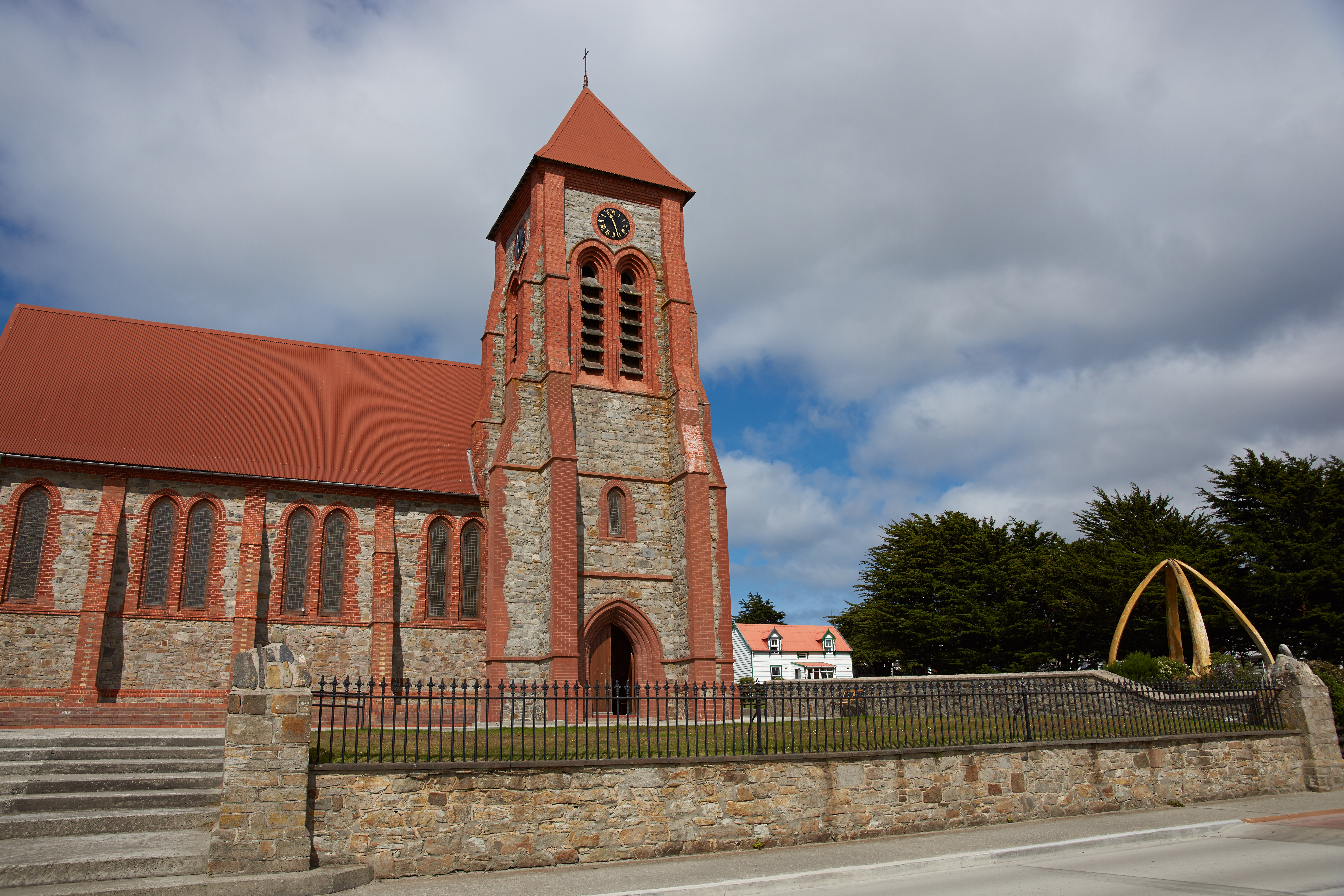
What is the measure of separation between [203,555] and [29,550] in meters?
3.68

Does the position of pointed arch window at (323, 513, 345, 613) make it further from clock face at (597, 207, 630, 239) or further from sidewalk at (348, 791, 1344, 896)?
sidewalk at (348, 791, 1344, 896)

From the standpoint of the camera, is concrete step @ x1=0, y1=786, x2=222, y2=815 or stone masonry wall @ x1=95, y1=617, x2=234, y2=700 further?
stone masonry wall @ x1=95, y1=617, x2=234, y2=700

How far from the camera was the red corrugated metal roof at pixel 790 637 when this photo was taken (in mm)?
67625

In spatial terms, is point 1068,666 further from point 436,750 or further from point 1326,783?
point 436,750

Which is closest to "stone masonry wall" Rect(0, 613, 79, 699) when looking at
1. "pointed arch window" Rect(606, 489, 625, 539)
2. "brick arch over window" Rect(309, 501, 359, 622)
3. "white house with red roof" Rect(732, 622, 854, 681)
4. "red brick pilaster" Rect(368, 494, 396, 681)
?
"brick arch over window" Rect(309, 501, 359, 622)

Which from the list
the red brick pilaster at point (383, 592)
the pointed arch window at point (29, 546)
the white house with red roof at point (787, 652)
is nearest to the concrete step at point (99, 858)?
the red brick pilaster at point (383, 592)

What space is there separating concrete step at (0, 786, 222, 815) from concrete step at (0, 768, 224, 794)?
0.30ft

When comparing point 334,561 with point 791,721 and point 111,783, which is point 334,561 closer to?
point 111,783

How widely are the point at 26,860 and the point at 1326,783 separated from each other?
63.7 feet

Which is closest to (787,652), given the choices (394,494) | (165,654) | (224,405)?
(394,494)

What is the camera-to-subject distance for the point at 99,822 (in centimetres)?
1023

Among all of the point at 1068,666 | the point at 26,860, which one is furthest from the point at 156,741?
the point at 1068,666

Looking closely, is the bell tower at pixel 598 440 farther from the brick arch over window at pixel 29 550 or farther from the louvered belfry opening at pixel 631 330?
the brick arch over window at pixel 29 550

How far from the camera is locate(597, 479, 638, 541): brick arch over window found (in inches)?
924
